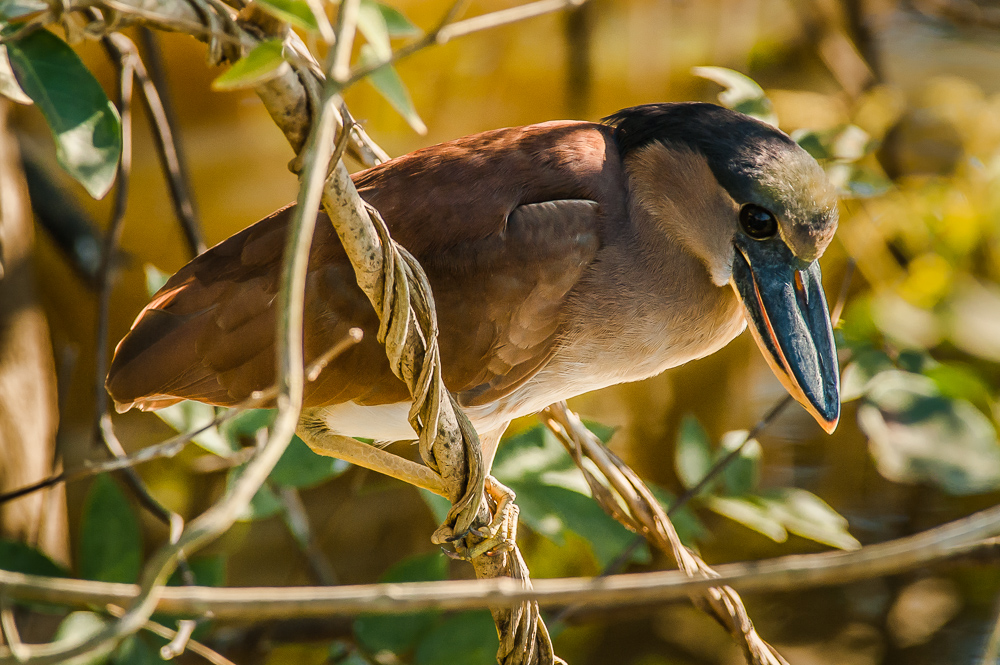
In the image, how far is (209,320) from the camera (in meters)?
1.31

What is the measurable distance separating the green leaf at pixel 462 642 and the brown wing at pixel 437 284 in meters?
0.52

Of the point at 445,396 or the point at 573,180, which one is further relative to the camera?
the point at 573,180

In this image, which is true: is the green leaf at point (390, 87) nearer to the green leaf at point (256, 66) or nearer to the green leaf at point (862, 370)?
the green leaf at point (256, 66)

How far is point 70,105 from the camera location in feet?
3.08

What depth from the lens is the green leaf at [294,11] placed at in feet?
1.92

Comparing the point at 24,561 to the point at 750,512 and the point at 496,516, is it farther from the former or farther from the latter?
the point at 750,512

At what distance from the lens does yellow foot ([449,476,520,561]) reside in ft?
3.84

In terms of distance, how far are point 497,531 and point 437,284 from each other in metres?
0.39

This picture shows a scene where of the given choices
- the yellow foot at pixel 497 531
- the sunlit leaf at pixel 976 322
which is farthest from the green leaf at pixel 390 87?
the sunlit leaf at pixel 976 322

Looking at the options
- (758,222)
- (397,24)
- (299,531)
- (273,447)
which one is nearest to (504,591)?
(273,447)

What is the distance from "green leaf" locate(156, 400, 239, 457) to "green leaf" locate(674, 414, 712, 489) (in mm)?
940

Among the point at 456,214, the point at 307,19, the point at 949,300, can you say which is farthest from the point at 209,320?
the point at 949,300

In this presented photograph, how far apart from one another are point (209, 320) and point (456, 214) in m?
0.43

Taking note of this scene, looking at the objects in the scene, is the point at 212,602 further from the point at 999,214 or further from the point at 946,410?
the point at 999,214
